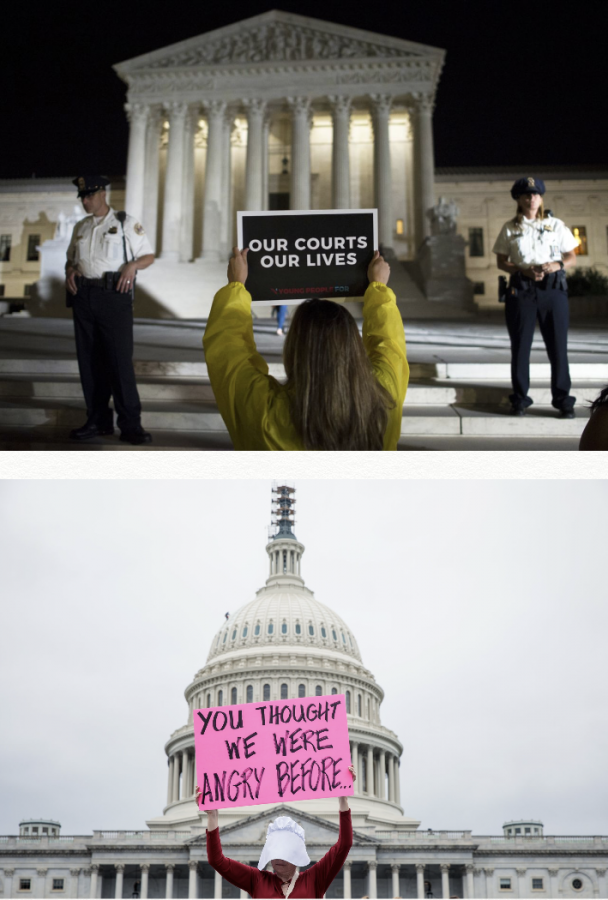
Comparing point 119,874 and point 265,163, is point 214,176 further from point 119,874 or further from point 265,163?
point 119,874

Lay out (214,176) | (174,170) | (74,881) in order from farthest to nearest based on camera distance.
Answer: (214,176) → (174,170) → (74,881)

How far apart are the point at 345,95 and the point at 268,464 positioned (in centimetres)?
4506

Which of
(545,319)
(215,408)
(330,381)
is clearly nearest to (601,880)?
(330,381)

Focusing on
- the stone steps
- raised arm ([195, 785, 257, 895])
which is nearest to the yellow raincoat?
raised arm ([195, 785, 257, 895])

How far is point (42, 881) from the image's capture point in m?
4.93

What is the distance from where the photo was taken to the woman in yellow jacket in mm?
4609

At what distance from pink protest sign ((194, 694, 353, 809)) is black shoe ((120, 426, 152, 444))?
146 inches

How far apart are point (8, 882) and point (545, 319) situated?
6.35 meters

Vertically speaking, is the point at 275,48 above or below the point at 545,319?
above

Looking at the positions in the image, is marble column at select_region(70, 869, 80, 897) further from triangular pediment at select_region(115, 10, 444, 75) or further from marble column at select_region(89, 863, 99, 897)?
triangular pediment at select_region(115, 10, 444, 75)

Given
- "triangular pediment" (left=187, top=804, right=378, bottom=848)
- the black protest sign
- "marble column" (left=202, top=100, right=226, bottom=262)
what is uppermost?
"marble column" (left=202, top=100, right=226, bottom=262)

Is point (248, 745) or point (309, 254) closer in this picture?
point (248, 745)

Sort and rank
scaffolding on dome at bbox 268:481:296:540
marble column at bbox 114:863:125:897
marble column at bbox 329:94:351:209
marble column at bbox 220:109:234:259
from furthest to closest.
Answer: marble column at bbox 220:109:234:259 → marble column at bbox 329:94:351:209 → marble column at bbox 114:863:125:897 → scaffolding on dome at bbox 268:481:296:540

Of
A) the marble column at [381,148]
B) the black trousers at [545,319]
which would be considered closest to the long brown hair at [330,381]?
the black trousers at [545,319]
